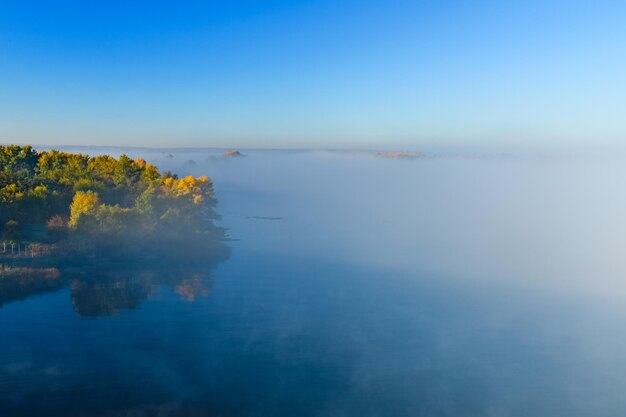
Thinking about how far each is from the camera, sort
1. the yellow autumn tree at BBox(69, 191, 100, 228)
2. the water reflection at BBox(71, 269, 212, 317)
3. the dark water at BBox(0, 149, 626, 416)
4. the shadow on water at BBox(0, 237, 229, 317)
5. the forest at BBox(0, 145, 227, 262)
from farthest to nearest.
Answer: the yellow autumn tree at BBox(69, 191, 100, 228)
the forest at BBox(0, 145, 227, 262)
the shadow on water at BBox(0, 237, 229, 317)
the water reflection at BBox(71, 269, 212, 317)
the dark water at BBox(0, 149, 626, 416)

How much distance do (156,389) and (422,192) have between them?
138 m

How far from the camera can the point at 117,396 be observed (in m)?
21.9

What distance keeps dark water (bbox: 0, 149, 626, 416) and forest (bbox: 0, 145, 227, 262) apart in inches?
163

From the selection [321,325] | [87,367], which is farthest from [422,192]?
[87,367]

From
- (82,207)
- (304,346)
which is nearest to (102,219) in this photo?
(82,207)

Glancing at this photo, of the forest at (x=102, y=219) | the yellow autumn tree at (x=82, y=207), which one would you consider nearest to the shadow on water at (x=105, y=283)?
the forest at (x=102, y=219)

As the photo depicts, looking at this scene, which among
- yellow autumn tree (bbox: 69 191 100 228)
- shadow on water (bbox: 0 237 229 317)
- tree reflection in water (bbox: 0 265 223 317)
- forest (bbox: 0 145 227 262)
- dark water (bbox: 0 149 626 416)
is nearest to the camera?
dark water (bbox: 0 149 626 416)

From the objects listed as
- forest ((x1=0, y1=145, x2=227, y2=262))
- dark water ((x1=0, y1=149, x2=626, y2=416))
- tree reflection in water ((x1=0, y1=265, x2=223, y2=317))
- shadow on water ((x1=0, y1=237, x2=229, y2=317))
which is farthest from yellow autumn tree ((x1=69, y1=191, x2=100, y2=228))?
dark water ((x1=0, y1=149, x2=626, y2=416))

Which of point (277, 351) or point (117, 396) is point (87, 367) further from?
point (277, 351)

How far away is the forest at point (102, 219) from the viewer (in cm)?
4069

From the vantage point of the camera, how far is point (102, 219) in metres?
42.2

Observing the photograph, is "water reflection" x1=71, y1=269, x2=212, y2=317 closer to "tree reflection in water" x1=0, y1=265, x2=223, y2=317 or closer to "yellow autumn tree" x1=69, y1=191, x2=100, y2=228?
"tree reflection in water" x1=0, y1=265, x2=223, y2=317

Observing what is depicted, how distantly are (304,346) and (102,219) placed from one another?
78.2 feet

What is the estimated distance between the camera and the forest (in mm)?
40688
